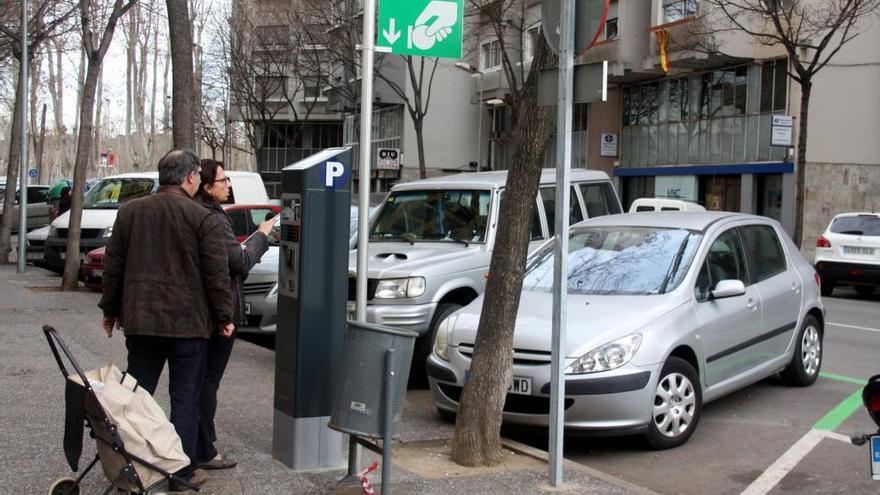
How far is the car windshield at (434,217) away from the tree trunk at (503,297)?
3619mm

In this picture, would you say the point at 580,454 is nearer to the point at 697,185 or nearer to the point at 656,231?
the point at 656,231

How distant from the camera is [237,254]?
5.12 metres

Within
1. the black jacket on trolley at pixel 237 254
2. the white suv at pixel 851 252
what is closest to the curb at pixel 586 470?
the black jacket on trolley at pixel 237 254

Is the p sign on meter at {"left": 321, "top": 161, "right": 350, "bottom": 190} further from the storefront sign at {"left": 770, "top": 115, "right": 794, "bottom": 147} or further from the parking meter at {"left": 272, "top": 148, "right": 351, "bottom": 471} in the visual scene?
the storefront sign at {"left": 770, "top": 115, "right": 794, "bottom": 147}

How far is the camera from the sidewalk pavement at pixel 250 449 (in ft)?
16.9

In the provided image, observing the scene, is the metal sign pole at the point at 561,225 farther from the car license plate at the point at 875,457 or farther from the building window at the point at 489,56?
the building window at the point at 489,56

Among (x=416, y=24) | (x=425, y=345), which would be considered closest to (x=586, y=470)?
(x=425, y=345)

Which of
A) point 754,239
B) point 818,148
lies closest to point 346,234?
point 754,239

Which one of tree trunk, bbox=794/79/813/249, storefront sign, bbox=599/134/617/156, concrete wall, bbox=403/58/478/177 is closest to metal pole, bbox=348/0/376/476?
tree trunk, bbox=794/79/813/249

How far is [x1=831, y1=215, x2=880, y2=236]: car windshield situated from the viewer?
17.2 meters

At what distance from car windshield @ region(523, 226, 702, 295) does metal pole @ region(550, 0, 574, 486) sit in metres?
1.94

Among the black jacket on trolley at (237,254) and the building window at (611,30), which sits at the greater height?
the building window at (611,30)

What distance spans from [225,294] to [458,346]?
2350mm

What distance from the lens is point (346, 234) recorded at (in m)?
5.30
